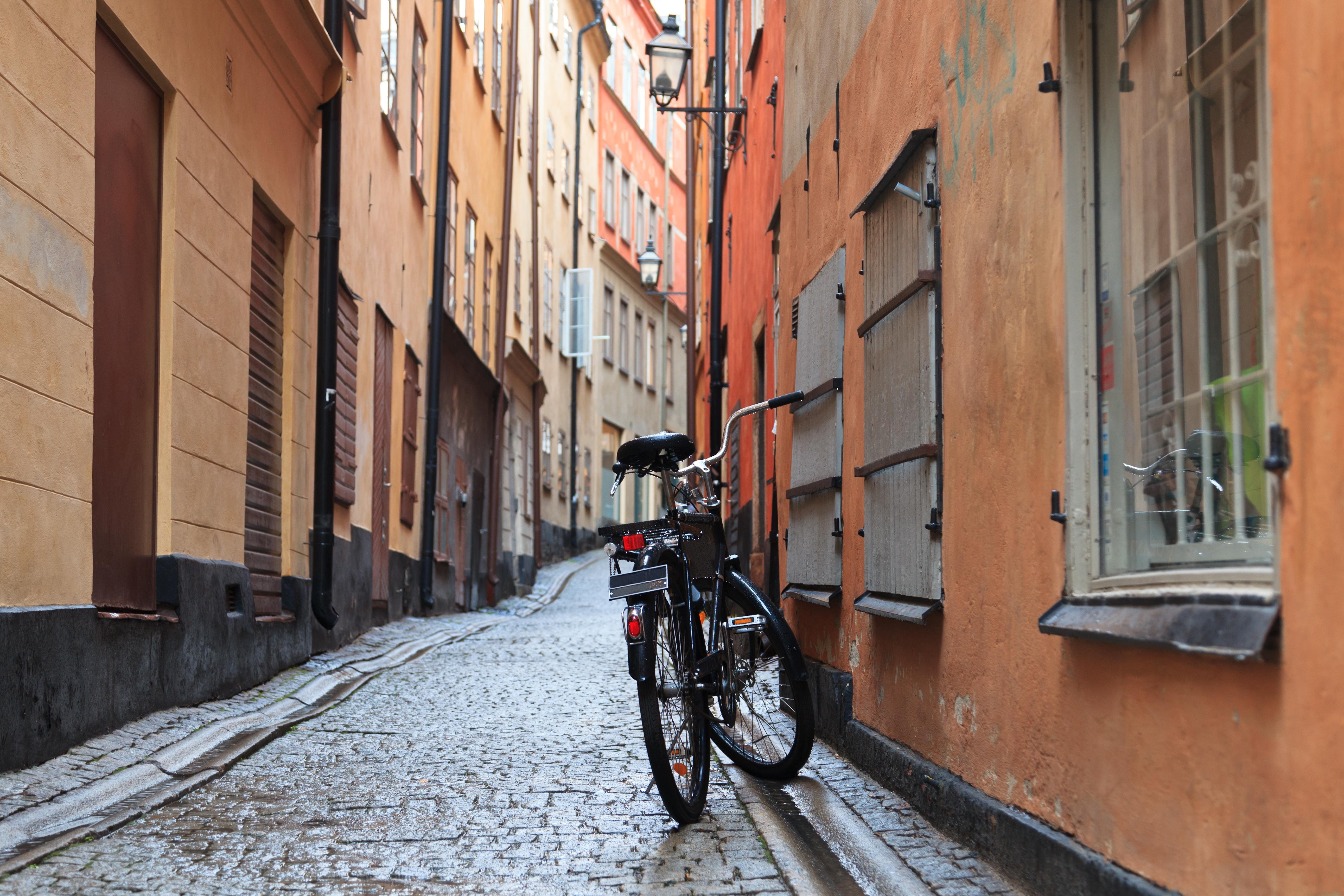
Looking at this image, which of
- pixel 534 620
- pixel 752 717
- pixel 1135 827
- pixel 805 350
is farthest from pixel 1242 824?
pixel 534 620

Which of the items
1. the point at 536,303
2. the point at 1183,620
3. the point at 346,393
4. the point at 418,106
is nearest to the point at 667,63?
the point at 418,106

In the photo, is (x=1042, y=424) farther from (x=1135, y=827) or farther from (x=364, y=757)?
(x=364, y=757)

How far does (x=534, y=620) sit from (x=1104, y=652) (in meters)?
13.9

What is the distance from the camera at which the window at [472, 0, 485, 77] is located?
19.0 metres

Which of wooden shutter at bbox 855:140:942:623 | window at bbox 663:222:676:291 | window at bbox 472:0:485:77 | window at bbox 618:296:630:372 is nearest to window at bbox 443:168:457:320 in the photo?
window at bbox 472:0:485:77

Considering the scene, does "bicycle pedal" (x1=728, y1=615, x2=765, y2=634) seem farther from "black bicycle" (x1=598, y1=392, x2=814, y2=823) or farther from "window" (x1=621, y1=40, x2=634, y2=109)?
"window" (x1=621, y1=40, x2=634, y2=109)

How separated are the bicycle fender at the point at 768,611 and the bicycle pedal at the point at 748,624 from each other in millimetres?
38

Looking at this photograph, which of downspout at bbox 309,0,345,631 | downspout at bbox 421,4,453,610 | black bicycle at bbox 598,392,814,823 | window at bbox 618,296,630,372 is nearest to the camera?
black bicycle at bbox 598,392,814,823

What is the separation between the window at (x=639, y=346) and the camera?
41312mm

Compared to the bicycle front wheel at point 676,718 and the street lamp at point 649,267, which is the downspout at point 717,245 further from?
the street lamp at point 649,267

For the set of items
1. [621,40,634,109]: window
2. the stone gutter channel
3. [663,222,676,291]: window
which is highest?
[621,40,634,109]: window

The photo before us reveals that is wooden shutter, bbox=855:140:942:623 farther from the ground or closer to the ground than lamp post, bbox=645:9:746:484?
closer to the ground

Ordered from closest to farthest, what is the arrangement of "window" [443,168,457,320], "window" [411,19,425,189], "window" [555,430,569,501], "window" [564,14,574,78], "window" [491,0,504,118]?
"window" [411,19,425,189]
"window" [443,168,457,320]
"window" [491,0,504,118]
"window" [564,14,574,78]
"window" [555,430,569,501]

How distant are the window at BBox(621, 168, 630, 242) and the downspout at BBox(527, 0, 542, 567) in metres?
11.4
